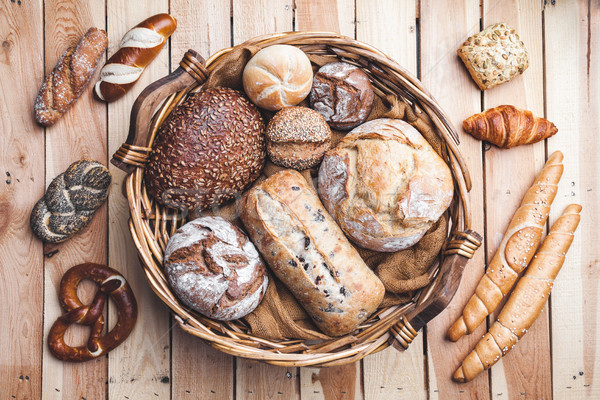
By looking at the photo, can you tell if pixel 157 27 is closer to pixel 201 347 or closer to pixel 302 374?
pixel 201 347

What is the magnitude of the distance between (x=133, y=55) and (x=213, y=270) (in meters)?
1.00

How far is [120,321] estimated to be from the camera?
1926 mm

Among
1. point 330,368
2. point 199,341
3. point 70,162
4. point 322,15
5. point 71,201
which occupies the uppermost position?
point 322,15

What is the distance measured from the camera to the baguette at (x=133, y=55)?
1.94 meters

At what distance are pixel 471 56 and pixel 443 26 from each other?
0.72 feet

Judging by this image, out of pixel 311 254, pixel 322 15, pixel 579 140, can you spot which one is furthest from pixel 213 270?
pixel 579 140

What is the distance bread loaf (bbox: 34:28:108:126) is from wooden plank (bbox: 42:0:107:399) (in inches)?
2.3

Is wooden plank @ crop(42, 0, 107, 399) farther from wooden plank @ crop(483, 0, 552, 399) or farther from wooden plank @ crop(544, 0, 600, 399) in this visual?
wooden plank @ crop(544, 0, 600, 399)

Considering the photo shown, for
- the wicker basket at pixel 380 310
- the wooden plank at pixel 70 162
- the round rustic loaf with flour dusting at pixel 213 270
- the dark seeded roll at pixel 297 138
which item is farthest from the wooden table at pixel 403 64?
the dark seeded roll at pixel 297 138

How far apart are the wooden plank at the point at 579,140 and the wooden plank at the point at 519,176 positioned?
0.21 ft

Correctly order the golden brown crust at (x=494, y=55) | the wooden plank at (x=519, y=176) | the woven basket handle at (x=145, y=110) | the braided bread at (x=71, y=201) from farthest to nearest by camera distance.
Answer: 1. the wooden plank at (x=519, y=176)
2. the golden brown crust at (x=494, y=55)
3. the braided bread at (x=71, y=201)
4. the woven basket handle at (x=145, y=110)

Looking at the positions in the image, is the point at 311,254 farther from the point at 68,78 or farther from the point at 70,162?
the point at 68,78

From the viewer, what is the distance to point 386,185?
1.68 metres

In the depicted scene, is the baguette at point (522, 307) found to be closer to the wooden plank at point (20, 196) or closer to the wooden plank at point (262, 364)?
the wooden plank at point (262, 364)
